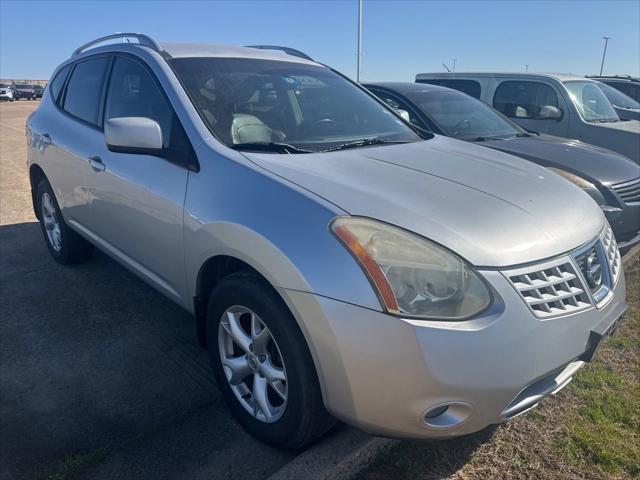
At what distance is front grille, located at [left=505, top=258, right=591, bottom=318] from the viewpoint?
187 cm

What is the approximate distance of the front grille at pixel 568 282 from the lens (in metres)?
1.88

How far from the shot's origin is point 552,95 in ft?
23.6

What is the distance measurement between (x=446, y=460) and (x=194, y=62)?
245 cm

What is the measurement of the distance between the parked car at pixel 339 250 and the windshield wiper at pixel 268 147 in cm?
1

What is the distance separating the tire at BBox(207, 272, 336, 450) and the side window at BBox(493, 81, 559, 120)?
20.4ft

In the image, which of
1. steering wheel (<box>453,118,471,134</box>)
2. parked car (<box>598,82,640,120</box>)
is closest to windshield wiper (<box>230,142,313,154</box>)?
steering wheel (<box>453,118,471,134</box>)

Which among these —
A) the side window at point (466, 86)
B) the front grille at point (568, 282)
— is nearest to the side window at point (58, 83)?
the front grille at point (568, 282)

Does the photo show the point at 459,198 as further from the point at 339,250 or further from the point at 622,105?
the point at 622,105

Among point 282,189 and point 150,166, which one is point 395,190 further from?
point 150,166

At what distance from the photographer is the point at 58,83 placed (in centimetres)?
441

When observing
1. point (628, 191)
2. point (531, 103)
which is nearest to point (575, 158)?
point (628, 191)

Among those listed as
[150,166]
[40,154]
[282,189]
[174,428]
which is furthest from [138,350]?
[40,154]

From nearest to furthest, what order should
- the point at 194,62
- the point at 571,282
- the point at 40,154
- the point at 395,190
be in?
the point at 571,282
the point at 395,190
the point at 194,62
the point at 40,154

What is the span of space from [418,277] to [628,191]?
375 cm
